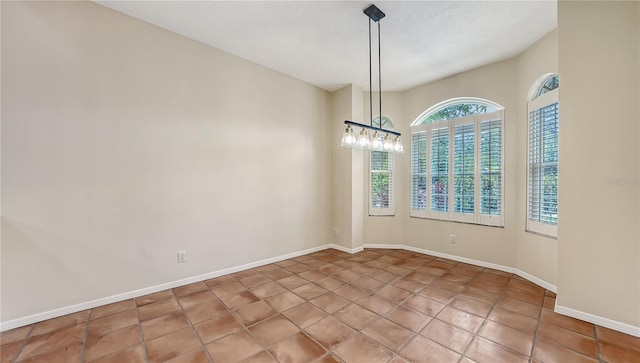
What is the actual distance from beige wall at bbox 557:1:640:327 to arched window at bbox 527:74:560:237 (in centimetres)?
64

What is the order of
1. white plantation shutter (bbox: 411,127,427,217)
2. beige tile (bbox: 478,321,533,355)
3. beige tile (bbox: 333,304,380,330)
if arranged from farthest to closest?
white plantation shutter (bbox: 411,127,427,217), beige tile (bbox: 333,304,380,330), beige tile (bbox: 478,321,533,355)

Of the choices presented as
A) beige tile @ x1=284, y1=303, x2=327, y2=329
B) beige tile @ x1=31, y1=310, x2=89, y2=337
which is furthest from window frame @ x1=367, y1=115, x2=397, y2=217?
beige tile @ x1=31, y1=310, x2=89, y2=337

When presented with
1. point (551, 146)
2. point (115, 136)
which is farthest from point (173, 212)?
point (551, 146)

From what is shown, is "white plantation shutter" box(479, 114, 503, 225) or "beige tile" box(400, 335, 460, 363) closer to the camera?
"beige tile" box(400, 335, 460, 363)

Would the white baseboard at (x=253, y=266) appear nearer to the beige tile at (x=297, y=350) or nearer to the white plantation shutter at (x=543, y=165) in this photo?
the white plantation shutter at (x=543, y=165)

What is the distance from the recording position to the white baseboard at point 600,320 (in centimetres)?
211

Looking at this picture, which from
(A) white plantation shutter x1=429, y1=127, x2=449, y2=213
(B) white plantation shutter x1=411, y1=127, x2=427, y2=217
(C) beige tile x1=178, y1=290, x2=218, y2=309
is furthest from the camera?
(B) white plantation shutter x1=411, y1=127, x2=427, y2=217

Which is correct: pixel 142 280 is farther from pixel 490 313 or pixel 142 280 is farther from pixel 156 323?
pixel 490 313

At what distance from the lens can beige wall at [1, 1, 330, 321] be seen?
7.39ft

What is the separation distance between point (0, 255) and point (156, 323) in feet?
4.79

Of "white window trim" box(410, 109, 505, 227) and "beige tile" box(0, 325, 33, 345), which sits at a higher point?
"white window trim" box(410, 109, 505, 227)

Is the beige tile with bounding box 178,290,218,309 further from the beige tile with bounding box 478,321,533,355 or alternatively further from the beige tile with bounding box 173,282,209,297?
the beige tile with bounding box 478,321,533,355

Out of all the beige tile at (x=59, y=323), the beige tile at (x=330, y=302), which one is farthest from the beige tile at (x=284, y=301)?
the beige tile at (x=59, y=323)

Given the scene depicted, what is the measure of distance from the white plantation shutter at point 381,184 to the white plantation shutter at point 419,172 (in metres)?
0.41
